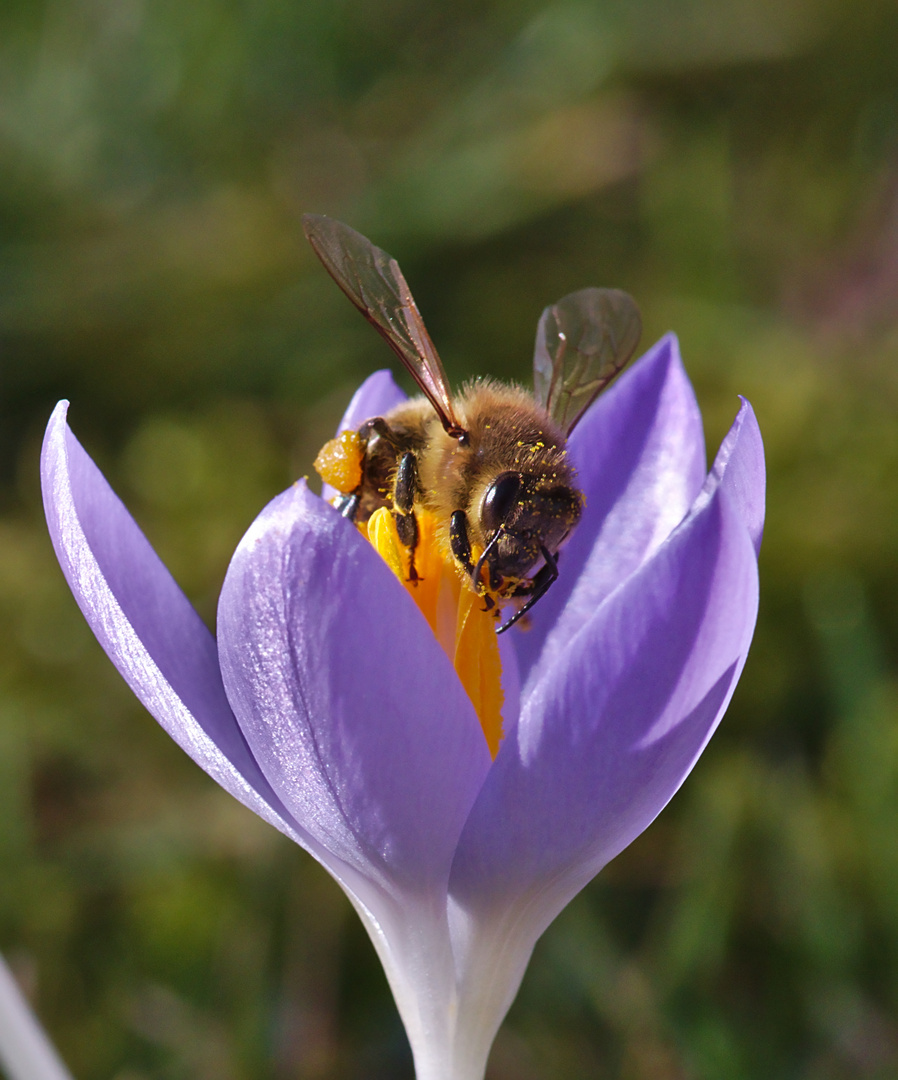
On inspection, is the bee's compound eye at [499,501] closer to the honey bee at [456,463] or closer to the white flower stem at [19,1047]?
the honey bee at [456,463]

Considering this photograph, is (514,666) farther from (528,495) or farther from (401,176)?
(401,176)

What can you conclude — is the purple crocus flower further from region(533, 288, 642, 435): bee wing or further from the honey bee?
region(533, 288, 642, 435): bee wing

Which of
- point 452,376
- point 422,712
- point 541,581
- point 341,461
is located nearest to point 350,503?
point 341,461

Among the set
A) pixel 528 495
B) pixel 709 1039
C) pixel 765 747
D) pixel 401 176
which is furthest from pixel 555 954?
pixel 401 176

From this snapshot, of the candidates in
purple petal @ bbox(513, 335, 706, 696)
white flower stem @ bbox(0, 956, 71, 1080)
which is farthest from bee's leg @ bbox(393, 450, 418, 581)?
white flower stem @ bbox(0, 956, 71, 1080)

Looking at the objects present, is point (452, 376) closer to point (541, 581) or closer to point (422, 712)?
point (541, 581)

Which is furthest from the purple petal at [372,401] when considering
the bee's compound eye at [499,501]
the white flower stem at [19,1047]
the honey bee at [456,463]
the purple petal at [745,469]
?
the white flower stem at [19,1047]
